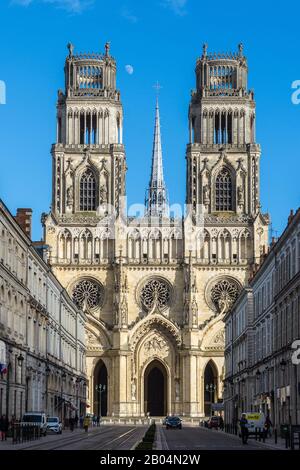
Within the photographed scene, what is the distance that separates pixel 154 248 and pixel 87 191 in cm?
1156

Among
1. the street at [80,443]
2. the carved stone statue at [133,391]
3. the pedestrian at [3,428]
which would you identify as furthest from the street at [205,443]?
the carved stone statue at [133,391]

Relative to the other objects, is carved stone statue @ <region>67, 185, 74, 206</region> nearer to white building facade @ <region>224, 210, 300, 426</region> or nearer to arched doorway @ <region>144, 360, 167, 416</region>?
arched doorway @ <region>144, 360, 167, 416</region>

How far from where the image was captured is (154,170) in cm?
18212

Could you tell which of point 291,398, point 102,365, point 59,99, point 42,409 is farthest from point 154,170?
point 291,398

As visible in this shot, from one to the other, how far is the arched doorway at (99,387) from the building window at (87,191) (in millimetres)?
20183

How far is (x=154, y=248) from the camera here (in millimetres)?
134000

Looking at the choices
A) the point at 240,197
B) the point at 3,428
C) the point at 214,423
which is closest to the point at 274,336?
the point at 3,428

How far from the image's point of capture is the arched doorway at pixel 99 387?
13188 cm

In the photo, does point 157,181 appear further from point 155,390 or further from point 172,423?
point 172,423

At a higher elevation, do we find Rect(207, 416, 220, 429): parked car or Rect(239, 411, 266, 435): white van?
Rect(239, 411, 266, 435): white van

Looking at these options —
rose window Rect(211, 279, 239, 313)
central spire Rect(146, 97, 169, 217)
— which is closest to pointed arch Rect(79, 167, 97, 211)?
rose window Rect(211, 279, 239, 313)

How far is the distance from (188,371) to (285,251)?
62198mm

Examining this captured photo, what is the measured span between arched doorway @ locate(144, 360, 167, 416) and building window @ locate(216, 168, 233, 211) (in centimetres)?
2208

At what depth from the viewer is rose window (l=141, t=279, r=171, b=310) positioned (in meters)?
133
